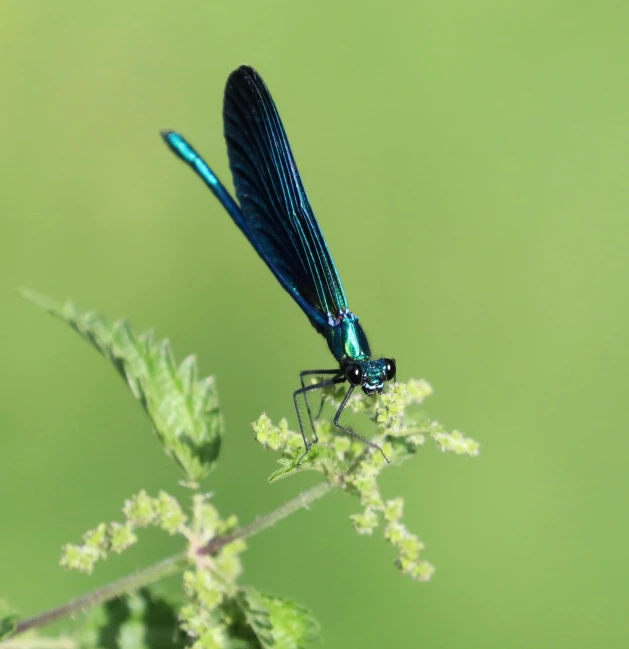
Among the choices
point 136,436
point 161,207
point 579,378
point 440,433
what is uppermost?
point 161,207

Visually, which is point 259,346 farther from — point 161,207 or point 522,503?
point 522,503

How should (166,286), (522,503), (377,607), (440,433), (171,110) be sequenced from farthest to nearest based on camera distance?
(171,110)
(166,286)
(522,503)
(377,607)
(440,433)

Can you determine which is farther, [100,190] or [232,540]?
[100,190]

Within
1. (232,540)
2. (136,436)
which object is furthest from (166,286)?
(232,540)

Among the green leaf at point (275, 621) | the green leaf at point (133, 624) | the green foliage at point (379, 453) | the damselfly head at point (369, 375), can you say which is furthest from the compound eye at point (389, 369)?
the green leaf at point (133, 624)

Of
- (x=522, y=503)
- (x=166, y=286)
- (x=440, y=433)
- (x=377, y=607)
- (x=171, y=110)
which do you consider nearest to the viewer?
(x=440, y=433)
